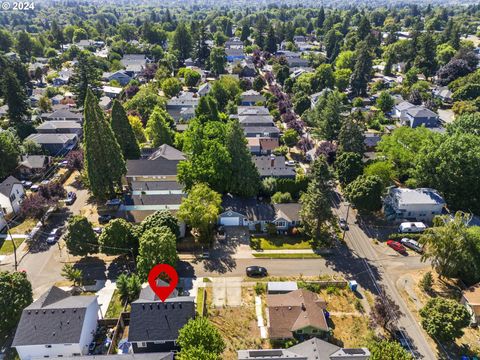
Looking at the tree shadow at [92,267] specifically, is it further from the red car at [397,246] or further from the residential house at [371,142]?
the residential house at [371,142]

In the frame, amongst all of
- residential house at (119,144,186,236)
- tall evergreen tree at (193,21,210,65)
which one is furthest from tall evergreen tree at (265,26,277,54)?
residential house at (119,144,186,236)

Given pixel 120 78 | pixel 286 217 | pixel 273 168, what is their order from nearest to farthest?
pixel 286 217, pixel 273 168, pixel 120 78

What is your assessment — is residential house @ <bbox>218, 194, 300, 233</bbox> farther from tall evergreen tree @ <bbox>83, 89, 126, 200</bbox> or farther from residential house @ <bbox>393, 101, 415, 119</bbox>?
residential house @ <bbox>393, 101, 415, 119</bbox>

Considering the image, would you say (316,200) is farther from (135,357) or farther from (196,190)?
(135,357)

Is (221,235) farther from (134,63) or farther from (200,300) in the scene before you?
(134,63)

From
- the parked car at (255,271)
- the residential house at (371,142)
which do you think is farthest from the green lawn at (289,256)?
the residential house at (371,142)

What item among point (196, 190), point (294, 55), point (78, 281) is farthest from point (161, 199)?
point (294, 55)

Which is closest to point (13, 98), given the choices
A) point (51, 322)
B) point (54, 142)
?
point (54, 142)
